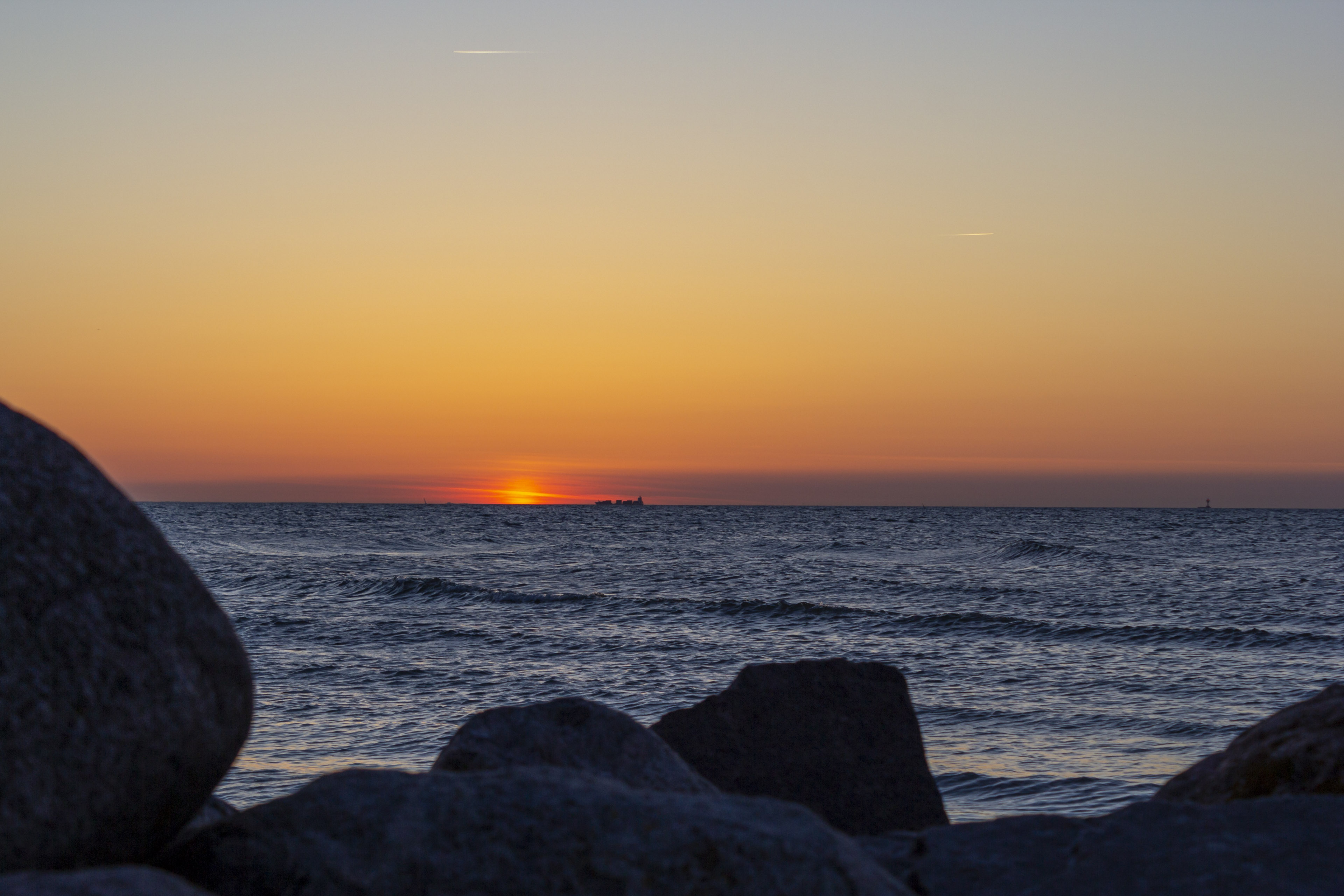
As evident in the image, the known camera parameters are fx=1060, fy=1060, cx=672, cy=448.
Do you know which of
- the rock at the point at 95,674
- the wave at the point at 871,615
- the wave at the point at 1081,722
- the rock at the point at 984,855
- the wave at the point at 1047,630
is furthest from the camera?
the wave at the point at 871,615

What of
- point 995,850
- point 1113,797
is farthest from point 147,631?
point 1113,797

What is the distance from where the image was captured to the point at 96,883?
2.42m

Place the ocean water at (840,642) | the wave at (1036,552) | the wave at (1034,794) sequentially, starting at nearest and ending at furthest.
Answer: the wave at (1034,794) < the ocean water at (840,642) < the wave at (1036,552)

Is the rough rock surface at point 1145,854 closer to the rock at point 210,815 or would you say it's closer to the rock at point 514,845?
the rock at point 514,845

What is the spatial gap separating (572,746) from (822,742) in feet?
6.48

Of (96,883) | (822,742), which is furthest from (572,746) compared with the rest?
(96,883)

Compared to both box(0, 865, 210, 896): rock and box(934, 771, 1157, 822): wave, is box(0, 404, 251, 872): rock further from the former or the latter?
box(934, 771, 1157, 822): wave

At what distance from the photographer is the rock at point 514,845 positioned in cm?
297

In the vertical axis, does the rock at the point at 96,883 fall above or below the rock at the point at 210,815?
above

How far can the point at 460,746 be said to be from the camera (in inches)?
184

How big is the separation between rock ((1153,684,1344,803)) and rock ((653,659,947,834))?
4.58ft

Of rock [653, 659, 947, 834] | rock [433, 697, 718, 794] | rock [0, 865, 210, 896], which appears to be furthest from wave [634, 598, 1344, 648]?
rock [0, 865, 210, 896]

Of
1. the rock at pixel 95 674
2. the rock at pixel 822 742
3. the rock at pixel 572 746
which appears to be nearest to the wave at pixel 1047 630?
the rock at pixel 822 742

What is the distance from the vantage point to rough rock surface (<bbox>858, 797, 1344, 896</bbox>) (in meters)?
3.50
